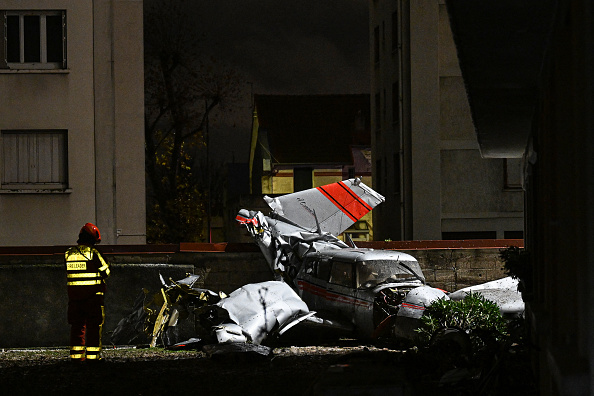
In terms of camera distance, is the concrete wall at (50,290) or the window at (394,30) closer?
the concrete wall at (50,290)

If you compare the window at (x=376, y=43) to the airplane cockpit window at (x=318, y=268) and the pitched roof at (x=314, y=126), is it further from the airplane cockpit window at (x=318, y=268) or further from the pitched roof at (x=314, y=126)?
the airplane cockpit window at (x=318, y=268)

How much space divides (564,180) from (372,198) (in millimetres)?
12294

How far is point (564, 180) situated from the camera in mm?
5270

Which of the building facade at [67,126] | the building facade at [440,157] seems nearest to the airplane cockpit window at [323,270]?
the building facade at [67,126]

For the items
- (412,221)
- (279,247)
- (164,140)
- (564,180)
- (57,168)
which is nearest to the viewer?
(564,180)

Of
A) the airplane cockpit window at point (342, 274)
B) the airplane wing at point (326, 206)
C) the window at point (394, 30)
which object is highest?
the window at point (394, 30)

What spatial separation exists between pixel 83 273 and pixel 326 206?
262 inches

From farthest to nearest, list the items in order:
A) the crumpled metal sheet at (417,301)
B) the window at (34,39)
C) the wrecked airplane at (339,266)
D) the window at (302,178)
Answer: the window at (302,178) < the window at (34,39) < the wrecked airplane at (339,266) < the crumpled metal sheet at (417,301)

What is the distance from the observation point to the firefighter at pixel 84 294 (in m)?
11.8

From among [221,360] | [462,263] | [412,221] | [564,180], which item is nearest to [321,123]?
[412,221]

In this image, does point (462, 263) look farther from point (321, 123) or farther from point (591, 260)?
point (321, 123)

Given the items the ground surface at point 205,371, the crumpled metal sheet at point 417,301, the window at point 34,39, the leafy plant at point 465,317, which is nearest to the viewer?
the ground surface at point 205,371

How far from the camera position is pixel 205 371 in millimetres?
11461

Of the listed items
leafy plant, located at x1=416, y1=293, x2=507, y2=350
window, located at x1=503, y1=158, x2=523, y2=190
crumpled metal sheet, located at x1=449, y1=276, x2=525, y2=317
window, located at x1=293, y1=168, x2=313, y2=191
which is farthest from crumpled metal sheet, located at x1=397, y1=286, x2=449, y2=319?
window, located at x1=293, y1=168, x2=313, y2=191
